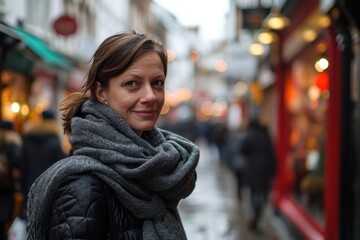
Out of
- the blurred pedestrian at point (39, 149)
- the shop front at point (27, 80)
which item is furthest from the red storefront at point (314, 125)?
the shop front at point (27, 80)

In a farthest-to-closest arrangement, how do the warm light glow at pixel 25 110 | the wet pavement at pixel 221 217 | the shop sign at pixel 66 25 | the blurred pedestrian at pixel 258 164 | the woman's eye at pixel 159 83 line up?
the shop sign at pixel 66 25 < the warm light glow at pixel 25 110 < the blurred pedestrian at pixel 258 164 < the wet pavement at pixel 221 217 < the woman's eye at pixel 159 83

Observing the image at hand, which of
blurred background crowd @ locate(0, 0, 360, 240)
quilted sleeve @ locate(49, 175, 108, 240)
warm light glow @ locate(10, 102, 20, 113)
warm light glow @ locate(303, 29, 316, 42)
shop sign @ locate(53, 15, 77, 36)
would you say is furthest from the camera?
shop sign @ locate(53, 15, 77, 36)

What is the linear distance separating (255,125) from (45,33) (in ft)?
30.2

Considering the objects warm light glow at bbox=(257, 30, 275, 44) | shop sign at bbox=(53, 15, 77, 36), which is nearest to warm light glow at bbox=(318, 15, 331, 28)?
warm light glow at bbox=(257, 30, 275, 44)

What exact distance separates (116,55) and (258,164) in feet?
27.7

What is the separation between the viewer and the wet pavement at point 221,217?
31.8 ft

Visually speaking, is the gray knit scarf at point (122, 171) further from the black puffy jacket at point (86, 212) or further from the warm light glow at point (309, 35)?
the warm light glow at point (309, 35)

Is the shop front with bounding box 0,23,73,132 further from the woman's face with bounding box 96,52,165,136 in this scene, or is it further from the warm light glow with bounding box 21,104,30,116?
the woman's face with bounding box 96,52,165,136

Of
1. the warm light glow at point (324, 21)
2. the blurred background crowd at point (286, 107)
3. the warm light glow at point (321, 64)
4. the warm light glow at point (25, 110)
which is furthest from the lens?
the warm light glow at point (25, 110)

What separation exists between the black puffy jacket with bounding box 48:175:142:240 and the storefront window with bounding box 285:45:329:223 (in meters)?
6.51

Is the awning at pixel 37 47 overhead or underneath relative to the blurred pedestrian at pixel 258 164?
overhead

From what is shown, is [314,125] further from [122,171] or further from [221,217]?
[122,171]

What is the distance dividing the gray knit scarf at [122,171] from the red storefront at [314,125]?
15.5ft

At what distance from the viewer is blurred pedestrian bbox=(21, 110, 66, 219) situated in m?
7.14
